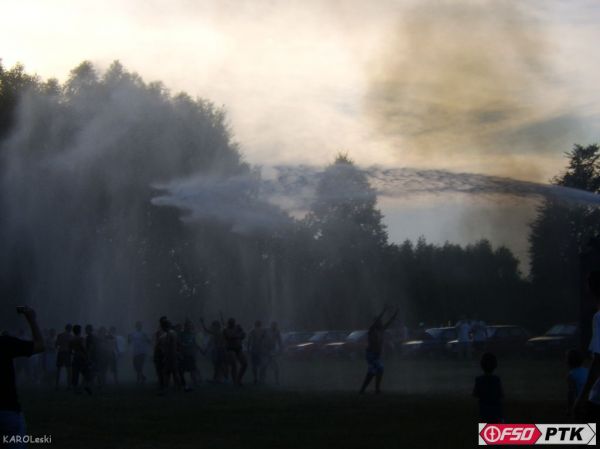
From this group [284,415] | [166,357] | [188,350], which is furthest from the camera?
[188,350]

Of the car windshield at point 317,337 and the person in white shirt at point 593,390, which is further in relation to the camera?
the car windshield at point 317,337

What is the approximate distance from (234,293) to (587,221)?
21.6m

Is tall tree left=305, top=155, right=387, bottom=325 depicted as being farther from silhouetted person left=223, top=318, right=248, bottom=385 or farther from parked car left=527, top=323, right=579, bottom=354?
silhouetted person left=223, top=318, right=248, bottom=385

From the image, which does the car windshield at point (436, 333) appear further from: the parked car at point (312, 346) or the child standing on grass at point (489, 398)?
the child standing on grass at point (489, 398)

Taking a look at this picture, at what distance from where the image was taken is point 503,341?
4481cm

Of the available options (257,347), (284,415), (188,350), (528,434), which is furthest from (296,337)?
(528,434)

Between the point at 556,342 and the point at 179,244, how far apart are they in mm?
21907

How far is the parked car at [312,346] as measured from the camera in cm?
5141

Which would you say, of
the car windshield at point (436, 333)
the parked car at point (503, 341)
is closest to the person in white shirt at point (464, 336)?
the parked car at point (503, 341)

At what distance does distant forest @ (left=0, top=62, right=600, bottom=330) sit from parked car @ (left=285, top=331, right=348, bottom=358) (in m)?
6.14

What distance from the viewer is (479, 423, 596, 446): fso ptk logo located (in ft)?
39.4

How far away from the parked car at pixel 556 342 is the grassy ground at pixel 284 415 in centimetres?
1411

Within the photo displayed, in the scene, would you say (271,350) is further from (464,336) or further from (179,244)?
(179,244)

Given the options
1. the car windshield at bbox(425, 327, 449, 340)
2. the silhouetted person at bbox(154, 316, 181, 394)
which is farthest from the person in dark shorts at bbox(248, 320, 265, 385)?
the car windshield at bbox(425, 327, 449, 340)
